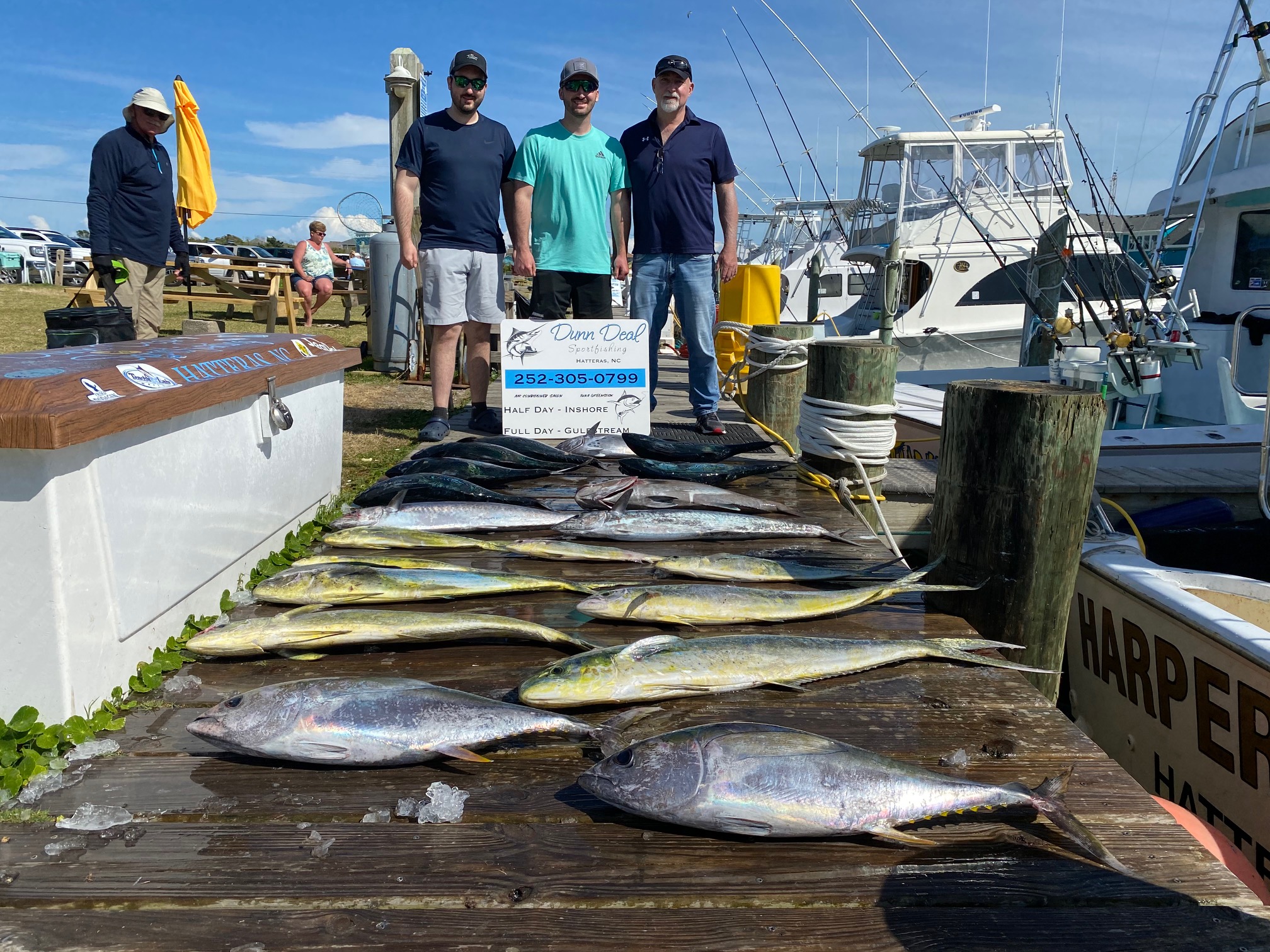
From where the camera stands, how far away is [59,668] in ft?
6.05

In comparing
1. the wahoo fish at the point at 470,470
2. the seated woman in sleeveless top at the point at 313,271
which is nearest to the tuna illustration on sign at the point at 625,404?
the wahoo fish at the point at 470,470

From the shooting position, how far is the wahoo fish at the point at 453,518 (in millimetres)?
3281

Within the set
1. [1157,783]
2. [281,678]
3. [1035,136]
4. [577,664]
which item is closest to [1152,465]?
[1157,783]

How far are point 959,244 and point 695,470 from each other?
516 inches

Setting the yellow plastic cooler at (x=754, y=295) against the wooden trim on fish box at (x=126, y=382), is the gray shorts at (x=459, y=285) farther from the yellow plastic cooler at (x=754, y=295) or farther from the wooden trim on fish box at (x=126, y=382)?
the yellow plastic cooler at (x=754, y=295)

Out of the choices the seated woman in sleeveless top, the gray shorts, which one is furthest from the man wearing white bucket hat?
the seated woman in sleeveless top

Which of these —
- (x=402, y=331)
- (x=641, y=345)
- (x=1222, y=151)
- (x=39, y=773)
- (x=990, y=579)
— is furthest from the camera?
(x=402, y=331)

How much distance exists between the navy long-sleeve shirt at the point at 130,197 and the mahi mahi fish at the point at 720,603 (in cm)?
551

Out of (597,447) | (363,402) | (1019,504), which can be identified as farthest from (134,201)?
(1019,504)

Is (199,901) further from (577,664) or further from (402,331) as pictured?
(402,331)

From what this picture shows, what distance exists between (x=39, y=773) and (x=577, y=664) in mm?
1167

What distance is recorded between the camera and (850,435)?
12.4ft

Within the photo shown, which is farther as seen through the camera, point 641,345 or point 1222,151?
point 1222,151

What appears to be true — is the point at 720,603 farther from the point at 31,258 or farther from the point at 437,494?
the point at 31,258
